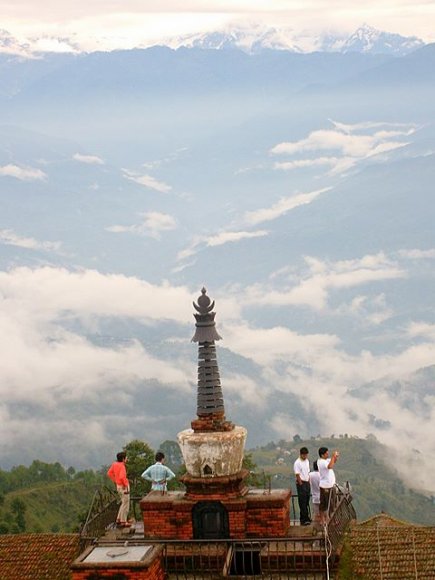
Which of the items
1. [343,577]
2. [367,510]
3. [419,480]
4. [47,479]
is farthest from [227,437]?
[419,480]

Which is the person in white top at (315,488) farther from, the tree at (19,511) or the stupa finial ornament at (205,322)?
the tree at (19,511)

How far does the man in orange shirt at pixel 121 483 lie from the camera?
24.0 meters

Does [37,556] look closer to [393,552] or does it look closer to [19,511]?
[393,552]

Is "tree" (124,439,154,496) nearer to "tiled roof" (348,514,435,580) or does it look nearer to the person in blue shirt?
"tiled roof" (348,514,435,580)

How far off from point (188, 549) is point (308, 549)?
7.76 ft

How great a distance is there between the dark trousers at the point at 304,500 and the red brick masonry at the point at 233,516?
3.32 feet

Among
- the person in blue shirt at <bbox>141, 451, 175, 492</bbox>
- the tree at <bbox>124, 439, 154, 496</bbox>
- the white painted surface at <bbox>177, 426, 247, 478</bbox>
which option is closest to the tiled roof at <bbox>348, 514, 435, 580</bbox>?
the white painted surface at <bbox>177, 426, 247, 478</bbox>

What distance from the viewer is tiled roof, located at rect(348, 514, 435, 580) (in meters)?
23.8

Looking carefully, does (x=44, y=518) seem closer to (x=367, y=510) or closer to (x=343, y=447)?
(x=367, y=510)

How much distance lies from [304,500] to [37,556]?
6.38 metres

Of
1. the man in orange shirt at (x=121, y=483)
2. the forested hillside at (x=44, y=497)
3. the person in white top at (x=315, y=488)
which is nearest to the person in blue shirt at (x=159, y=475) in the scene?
the man in orange shirt at (x=121, y=483)

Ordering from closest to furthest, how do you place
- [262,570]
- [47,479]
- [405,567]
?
[262,570] → [405,567] → [47,479]

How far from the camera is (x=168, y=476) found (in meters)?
24.8

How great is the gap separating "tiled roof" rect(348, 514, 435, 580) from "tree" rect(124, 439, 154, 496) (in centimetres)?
1833
